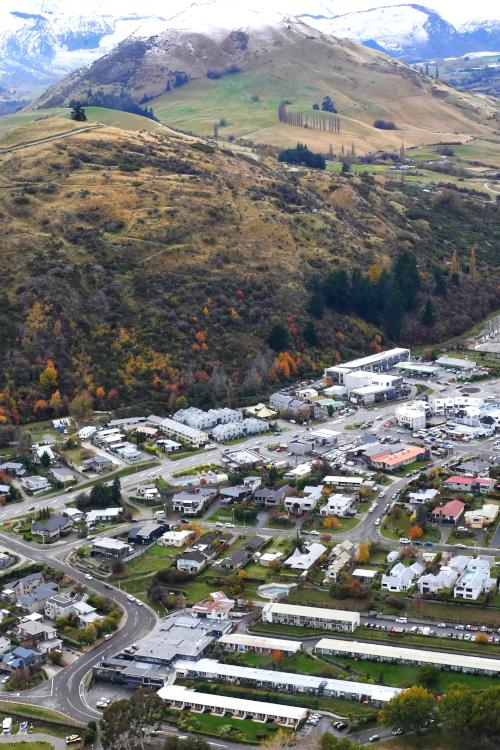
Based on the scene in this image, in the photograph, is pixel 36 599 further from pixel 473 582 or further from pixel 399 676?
pixel 473 582

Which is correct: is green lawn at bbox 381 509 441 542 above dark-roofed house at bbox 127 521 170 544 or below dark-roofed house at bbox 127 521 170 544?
above

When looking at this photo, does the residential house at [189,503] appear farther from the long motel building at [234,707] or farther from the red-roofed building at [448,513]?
the long motel building at [234,707]

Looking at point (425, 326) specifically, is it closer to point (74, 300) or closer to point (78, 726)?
point (74, 300)

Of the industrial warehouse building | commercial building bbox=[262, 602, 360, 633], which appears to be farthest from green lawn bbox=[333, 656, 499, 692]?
commercial building bbox=[262, 602, 360, 633]

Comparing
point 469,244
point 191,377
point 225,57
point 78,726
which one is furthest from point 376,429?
point 225,57

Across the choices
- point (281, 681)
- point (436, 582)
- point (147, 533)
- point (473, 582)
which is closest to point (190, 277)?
point (147, 533)

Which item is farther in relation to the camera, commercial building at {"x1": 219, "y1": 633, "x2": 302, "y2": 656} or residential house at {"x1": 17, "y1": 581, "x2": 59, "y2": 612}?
residential house at {"x1": 17, "y1": 581, "x2": 59, "y2": 612}

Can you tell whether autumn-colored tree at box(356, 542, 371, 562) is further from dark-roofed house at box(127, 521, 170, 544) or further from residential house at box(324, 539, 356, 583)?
dark-roofed house at box(127, 521, 170, 544)
